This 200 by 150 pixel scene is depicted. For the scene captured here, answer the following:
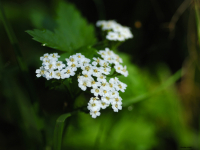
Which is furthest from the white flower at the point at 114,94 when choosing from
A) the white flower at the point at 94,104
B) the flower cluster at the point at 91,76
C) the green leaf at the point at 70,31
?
the green leaf at the point at 70,31

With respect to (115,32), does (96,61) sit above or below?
below

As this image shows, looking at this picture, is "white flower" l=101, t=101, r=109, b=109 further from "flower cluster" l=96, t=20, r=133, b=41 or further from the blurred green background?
"flower cluster" l=96, t=20, r=133, b=41

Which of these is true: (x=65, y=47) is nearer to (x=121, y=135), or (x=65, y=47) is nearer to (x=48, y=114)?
(x=48, y=114)

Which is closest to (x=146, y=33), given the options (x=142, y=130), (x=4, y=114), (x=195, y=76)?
(x=195, y=76)

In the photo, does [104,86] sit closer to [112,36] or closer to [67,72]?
[67,72]

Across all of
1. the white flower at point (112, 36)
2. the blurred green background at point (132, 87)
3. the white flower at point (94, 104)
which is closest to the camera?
the white flower at point (94, 104)

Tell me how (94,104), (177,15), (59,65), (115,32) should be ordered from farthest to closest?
(177,15)
(115,32)
(59,65)
(94,104)

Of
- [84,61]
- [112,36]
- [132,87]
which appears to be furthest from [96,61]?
[132,87]

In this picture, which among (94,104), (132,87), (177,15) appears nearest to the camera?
(94,104)

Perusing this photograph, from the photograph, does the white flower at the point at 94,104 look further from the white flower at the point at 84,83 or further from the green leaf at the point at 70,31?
the green leaf at the point at 70,31
